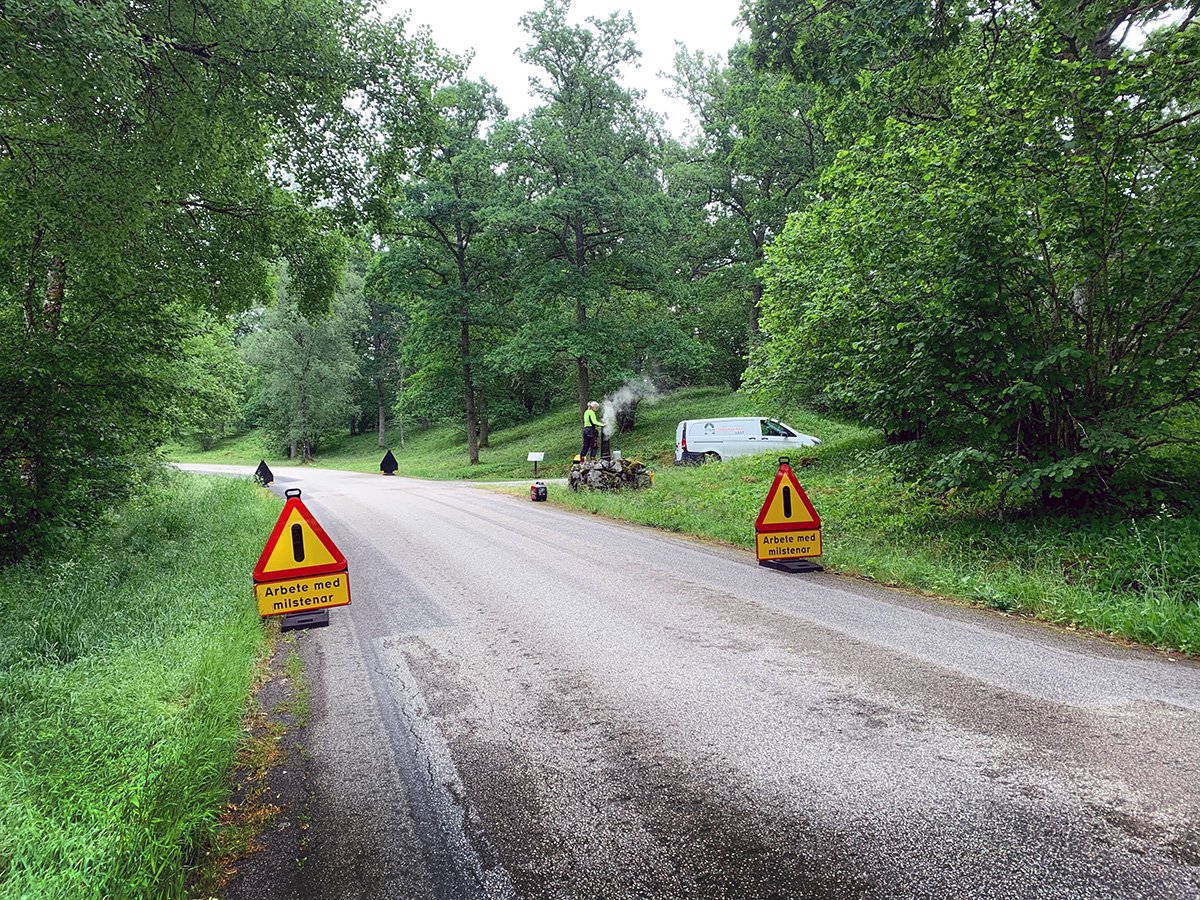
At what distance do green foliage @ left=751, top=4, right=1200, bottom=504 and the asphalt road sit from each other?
2.62m

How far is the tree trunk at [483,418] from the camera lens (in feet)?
114

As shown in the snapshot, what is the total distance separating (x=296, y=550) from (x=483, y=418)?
1211 inches

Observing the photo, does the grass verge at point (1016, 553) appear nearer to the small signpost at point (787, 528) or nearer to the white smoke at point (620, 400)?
the small signpost at point (787, 528)

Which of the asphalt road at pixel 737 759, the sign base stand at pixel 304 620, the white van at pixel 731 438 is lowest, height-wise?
the asphalt road at pixel 737 759

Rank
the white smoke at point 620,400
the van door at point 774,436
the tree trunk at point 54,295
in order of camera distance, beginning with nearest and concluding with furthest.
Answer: the tree trunk at point 54,295 → the van door at point 774,436 → the white smoke at point 620,400

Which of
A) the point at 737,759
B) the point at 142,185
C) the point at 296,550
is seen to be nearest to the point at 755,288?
the point at 142,185

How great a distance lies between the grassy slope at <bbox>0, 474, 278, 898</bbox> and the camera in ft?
6.58

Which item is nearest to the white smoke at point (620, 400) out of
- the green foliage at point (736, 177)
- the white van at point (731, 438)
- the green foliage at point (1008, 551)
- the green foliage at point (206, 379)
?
the green foliage at point (736, 177)

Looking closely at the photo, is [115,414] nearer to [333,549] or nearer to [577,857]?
[333,549]

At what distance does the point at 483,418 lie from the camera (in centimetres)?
3553

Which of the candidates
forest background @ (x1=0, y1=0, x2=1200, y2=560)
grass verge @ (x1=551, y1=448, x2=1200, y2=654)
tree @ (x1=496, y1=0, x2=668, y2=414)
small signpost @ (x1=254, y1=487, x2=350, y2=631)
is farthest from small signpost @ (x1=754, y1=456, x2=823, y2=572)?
tree @ (x1=496, y1=0, x2=668, y2=414)

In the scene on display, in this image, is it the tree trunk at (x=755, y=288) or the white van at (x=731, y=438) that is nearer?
the white van at (x=731, y=438)

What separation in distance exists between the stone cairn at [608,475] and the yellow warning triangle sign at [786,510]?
287 inches

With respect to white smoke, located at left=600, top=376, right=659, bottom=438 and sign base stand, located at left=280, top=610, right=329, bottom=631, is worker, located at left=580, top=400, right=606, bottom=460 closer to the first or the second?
sign base stand, located at left=280, top=610, right=329, bottom=631
